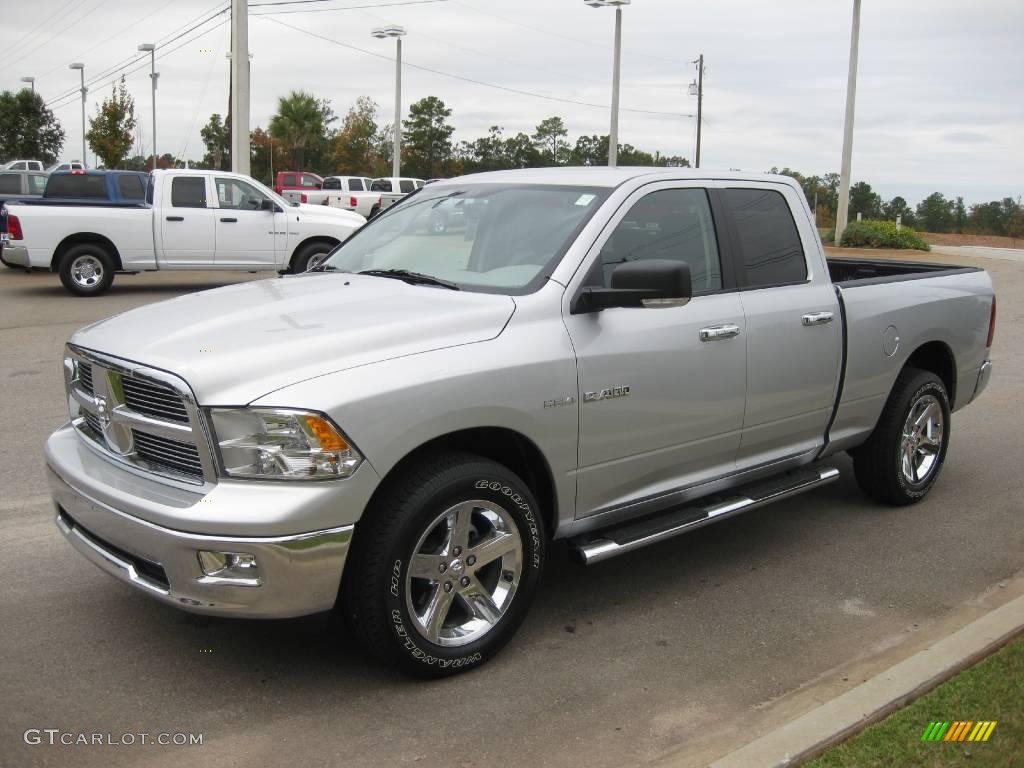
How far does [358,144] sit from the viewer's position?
64188 mm

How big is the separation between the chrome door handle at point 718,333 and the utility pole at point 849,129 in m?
26.5

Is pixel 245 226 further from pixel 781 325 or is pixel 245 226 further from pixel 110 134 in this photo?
Result: pixel 110 134

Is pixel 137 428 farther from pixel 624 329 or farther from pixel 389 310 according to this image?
pixel 624 329

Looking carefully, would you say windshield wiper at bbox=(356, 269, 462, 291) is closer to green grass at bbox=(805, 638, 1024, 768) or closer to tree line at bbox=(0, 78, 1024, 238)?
green grass at bbox=(805, 638, 1024, 768)

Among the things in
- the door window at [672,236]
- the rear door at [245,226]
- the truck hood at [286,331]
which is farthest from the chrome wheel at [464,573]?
the rear door at [245,226]

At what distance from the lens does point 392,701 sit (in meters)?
3.71

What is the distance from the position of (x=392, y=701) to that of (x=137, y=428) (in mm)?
1331

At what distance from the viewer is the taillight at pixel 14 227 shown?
1462 cm

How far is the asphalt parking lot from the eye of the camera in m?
3.46

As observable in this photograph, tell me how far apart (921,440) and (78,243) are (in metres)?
12.7

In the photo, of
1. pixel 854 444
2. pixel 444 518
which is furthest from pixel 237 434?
pixel 854 444

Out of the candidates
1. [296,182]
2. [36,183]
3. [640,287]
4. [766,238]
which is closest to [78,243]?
[36,183]

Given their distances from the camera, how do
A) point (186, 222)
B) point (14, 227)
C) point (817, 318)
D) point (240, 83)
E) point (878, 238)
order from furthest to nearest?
point (878, 238), point (240, 83), point (186, 222), point (14, 227), point (817, 318)

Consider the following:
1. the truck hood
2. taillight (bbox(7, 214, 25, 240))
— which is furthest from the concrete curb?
taillight (bbox(7, 214, 25, 240))
